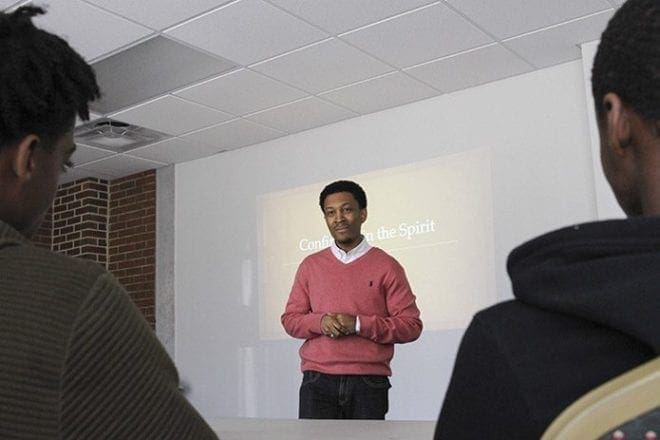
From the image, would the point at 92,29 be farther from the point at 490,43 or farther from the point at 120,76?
the point at 490,43

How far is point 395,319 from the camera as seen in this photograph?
9.58ft

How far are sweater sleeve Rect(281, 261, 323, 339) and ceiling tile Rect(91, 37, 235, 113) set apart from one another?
1605mm

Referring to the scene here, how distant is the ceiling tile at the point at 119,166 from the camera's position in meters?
6.02

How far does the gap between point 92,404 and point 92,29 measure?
336 cm

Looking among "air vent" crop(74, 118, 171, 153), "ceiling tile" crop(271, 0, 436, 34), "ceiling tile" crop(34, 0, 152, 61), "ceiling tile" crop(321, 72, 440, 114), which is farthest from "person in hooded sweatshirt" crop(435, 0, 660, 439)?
"air vent" crop(74, 118, 171, 153)

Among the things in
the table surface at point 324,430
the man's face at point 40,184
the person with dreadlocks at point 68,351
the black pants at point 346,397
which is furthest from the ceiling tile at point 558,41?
the person with dreadlocks at point 68,351

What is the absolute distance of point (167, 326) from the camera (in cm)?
613

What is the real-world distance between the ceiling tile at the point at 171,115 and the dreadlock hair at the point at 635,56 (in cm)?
423

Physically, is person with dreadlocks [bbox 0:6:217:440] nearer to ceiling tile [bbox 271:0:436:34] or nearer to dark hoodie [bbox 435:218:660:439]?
dark hoodie [bbox 435:218:660:439]

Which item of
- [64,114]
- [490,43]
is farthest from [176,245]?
[64,114]

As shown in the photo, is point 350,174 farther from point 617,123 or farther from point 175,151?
point 617,123

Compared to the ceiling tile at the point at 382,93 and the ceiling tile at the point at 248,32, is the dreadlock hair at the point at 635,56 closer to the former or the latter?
the ceiling tile at the point at 248,32

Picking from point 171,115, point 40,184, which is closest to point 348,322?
point 40,184

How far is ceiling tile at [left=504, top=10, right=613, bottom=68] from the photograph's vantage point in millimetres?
3844
